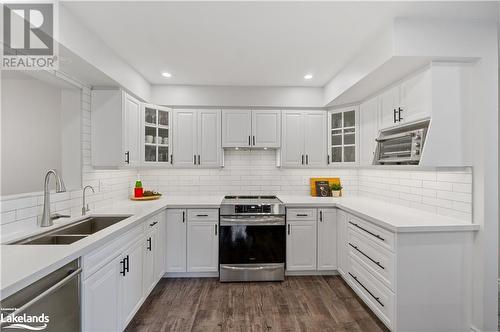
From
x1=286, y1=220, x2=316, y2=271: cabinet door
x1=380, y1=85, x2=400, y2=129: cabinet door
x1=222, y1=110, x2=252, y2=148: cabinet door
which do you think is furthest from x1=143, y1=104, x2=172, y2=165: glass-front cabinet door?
x1=380, y1=85, x2=400, y2=129: cabinet door

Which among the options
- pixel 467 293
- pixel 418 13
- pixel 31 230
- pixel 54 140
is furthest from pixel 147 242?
pixel 418 13

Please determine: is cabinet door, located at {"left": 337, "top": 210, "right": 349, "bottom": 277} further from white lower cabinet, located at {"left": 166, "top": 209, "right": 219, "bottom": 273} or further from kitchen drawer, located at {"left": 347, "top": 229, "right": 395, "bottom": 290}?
white lower cabinet, located at {"left": 166, "top": 209, "right": 219, "bottom": 273}

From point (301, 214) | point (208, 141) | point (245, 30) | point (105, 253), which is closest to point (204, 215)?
point (208, 141)

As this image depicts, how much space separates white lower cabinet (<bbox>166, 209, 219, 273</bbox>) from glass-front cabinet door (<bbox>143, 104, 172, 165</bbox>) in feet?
2.72

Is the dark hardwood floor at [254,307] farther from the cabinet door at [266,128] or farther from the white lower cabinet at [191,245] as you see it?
the cabinet door at [266,128]

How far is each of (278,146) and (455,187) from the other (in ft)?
6.88

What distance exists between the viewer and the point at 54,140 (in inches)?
99.3

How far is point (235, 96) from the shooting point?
12.1ft

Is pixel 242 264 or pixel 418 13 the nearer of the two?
pixel 418 13

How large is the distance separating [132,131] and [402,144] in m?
2.97

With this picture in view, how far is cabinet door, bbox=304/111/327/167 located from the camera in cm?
377

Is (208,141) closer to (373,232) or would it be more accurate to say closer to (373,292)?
(373,232)

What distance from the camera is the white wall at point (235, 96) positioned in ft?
12.0

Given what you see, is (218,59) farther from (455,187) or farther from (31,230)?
(455,187)
